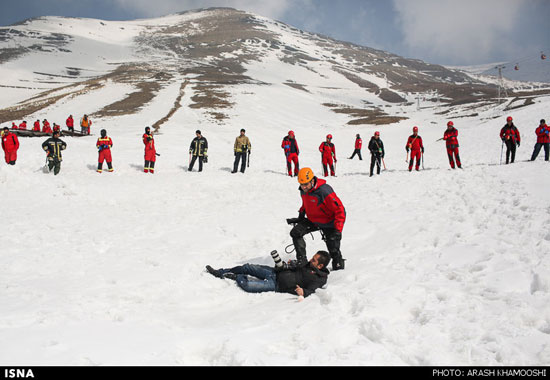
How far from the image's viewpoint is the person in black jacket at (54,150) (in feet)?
48.1

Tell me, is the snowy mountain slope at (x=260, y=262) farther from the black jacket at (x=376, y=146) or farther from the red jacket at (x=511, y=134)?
the red jacket at (x=511, y=134)

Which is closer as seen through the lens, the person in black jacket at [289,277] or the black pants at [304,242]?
the person in black jacket at [289,277]

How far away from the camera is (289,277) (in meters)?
6.12

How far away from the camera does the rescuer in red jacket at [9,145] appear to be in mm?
14523

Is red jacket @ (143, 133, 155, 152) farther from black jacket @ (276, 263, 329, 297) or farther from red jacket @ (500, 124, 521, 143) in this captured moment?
red jacket @ (500, 124, 521, 143)

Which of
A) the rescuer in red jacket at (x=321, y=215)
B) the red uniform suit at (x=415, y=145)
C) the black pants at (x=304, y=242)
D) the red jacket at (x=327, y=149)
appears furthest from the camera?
the red jacket at (x=327, y=149)

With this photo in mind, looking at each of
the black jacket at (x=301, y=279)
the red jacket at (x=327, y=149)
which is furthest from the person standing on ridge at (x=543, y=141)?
the black jacket at (x=301, y=279)

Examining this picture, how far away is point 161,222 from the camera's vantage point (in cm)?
1052

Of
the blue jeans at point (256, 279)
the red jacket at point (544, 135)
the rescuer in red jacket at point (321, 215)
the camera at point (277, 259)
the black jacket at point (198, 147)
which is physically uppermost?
the red jacket at point (544, 135)

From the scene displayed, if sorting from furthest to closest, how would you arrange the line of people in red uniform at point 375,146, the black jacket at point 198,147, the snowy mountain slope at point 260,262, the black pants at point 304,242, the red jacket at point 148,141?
the black jacket at point 198,147
the red jacket at point 148,141
the line of people in red uniform at point 375,146
the black pants at point 304,242
the snowy mountain slope at point 260,262

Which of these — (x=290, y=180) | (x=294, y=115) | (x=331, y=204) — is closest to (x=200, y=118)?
Result: (x=294, y=115)

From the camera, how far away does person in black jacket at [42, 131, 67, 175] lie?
1465cm

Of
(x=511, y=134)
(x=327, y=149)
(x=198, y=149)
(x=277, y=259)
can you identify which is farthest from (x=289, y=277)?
(x=511, y=134)

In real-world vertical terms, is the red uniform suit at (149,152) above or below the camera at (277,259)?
above
